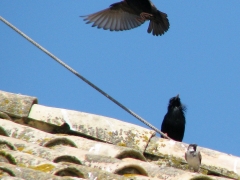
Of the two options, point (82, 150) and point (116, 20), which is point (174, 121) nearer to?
point (116, 20)

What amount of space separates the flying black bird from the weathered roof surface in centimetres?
5

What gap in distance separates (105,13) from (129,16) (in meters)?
0.30

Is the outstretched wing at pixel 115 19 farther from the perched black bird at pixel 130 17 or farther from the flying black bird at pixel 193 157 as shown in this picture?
the flying black bird at pixel 193 157

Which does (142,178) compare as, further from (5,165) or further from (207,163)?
(207,163)

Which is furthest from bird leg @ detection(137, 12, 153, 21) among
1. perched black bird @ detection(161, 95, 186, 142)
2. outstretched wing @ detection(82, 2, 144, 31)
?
perched black bird @ detection(161, 95, 186, 142)

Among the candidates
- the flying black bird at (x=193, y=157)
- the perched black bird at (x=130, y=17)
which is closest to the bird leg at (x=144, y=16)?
the perched black bird at (x=130, y=17)

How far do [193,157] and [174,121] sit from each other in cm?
458

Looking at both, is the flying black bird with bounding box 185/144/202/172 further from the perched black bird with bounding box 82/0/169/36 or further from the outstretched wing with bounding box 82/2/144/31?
the outstretched wing with bounding box 82/2/144/31

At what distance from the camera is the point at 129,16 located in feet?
27.5

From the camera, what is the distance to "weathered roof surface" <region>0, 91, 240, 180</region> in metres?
3.43

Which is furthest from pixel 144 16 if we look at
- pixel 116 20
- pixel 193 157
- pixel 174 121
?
pixel 193 157

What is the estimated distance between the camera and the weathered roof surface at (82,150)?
135 inches

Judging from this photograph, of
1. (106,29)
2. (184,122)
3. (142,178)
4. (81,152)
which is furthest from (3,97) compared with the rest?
(184,122)

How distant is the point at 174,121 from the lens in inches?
359
